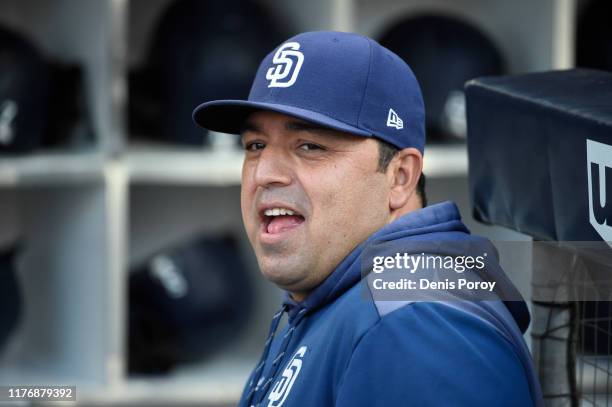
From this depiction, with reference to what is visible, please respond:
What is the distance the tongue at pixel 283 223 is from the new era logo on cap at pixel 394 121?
15cm

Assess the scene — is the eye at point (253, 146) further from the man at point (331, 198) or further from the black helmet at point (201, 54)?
the black helmet at point (201, 54)

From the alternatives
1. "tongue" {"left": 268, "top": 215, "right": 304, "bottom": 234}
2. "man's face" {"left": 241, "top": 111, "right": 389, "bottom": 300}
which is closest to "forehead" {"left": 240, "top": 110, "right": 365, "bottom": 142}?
"man's face" {"left": 241, "top": 111, "right": 389, "bottom": 300}

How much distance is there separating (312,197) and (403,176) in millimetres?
121

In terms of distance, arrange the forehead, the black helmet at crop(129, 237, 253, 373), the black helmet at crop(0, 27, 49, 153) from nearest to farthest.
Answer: the forehead → the black helmet at crop(0, 27, 49, 153) → the black helmet at crop(129, 237, 253, 373)

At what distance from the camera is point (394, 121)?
1326mm

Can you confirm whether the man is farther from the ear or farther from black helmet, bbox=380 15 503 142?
black helmet, bbox=380 15 503 142

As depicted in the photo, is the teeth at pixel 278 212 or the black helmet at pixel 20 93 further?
the black helmet at pixel 20 93

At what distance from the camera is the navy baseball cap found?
129cm

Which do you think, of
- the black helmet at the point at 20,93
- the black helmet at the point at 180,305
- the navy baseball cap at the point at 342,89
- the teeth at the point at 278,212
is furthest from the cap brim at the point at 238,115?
the black helmet at the point at 180,305

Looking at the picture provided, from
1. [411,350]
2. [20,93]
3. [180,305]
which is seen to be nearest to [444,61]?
[180,305]

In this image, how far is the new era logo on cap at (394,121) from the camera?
4.33 ft

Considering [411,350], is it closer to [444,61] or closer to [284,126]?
[284,126]

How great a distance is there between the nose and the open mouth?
31 millimetres

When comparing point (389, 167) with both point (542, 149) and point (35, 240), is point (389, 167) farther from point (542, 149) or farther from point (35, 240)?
point (35, 240)
